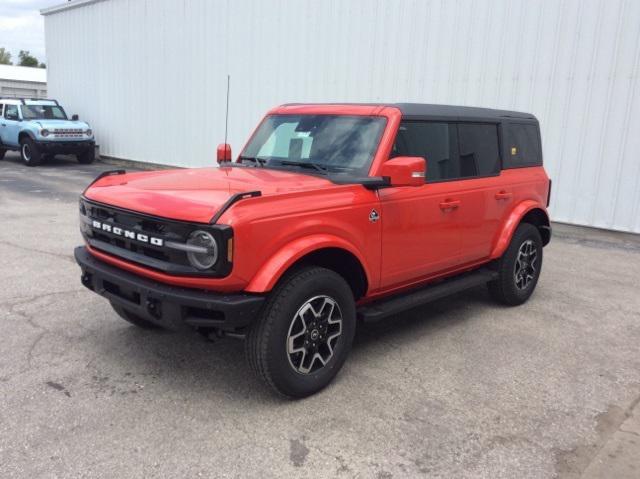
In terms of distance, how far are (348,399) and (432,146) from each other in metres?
2.13

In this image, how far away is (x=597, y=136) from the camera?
9.04 metres

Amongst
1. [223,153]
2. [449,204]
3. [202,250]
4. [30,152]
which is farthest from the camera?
[30,152]

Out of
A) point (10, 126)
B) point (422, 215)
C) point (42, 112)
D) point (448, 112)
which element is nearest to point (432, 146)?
point (448, 112)

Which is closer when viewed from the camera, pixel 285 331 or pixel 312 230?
pixel 285 331

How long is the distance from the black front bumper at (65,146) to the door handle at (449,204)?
15.4 metres

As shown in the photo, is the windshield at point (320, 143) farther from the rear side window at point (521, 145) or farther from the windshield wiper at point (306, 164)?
the rear side window at point (521, 145)

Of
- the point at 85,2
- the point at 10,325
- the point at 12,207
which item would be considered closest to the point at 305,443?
the point at 10,325

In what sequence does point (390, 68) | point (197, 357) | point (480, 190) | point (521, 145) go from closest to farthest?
point (197, 357) → point (480, 190) → point (521, 145) → point (390, 68)

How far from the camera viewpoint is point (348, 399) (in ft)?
12.1

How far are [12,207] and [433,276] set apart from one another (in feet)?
27.8

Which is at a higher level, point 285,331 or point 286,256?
point 286,256

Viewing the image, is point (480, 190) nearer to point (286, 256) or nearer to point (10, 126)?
point (286, 256)

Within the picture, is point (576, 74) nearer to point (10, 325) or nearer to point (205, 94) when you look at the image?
point (10, 325)

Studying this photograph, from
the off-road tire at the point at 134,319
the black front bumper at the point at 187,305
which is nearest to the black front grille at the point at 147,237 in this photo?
the black front bumper at the point at 187,305
